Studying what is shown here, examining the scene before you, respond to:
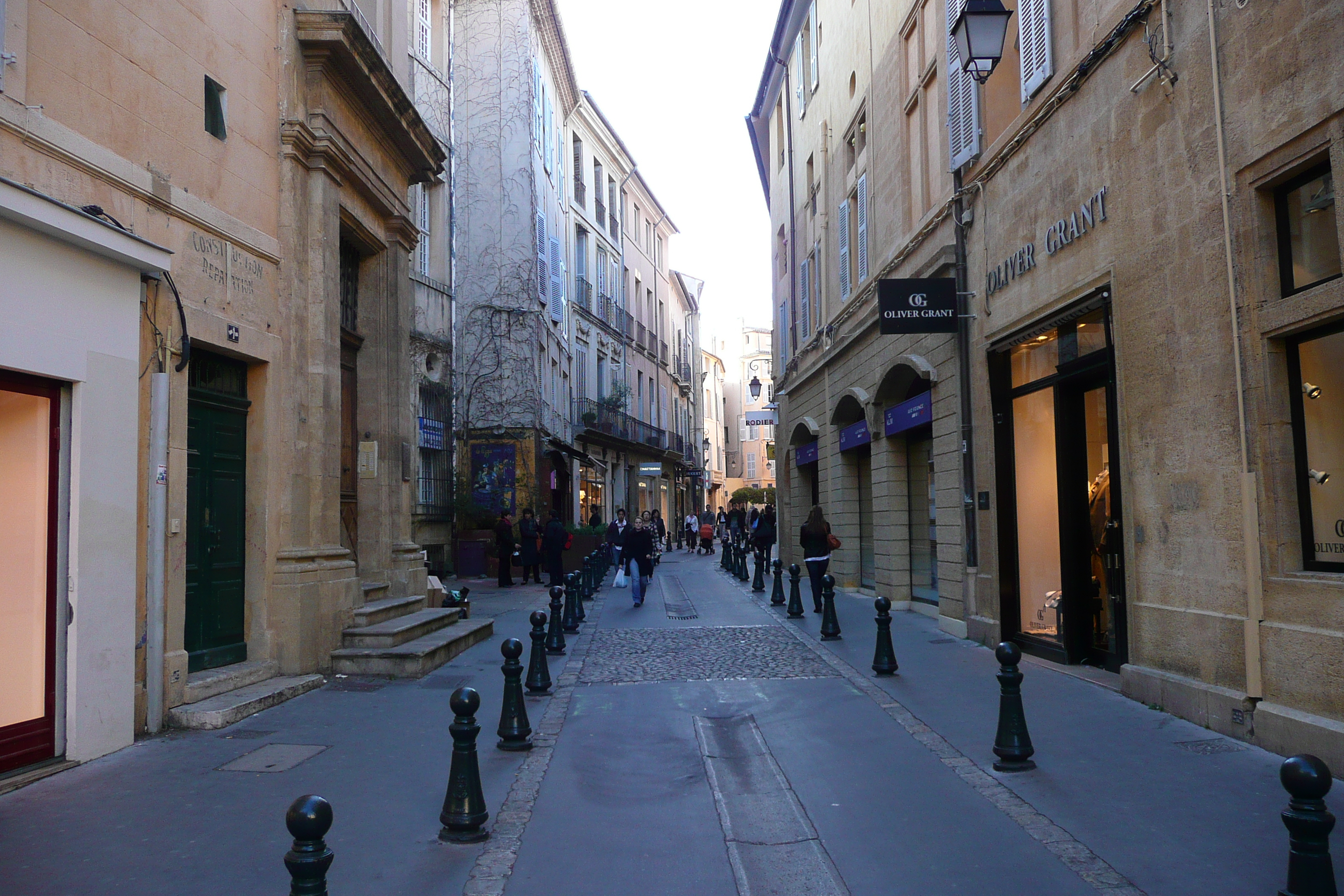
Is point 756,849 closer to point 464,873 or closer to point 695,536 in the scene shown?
point 464,873

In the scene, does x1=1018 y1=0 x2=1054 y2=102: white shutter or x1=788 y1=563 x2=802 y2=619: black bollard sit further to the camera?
x1=788 y1=563 x2=802 y2=619: black bollard

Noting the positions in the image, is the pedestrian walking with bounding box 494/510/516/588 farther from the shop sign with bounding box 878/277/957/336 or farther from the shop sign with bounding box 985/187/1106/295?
the shop sign with bounding box 985/187/1106/295

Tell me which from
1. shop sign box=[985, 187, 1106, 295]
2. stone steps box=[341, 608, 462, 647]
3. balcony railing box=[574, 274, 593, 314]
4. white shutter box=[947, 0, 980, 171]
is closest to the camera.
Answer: shop sign box=[985, 187, 1106, 295]

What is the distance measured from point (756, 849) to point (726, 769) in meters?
1.61

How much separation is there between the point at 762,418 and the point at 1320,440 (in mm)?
22244

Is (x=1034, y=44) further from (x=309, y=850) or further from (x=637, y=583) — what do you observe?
(x=637, y=583)

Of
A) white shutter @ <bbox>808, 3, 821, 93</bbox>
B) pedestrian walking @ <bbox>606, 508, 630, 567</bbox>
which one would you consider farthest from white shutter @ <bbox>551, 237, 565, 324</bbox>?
white shutter @ <bbox>808, 3, 821, 93</bbox>

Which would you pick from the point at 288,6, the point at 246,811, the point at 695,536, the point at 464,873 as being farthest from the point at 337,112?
the point at 695,536

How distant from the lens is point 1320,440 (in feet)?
Result: 20.6

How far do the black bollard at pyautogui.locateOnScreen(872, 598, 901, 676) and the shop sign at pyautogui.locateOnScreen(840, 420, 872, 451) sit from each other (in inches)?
291

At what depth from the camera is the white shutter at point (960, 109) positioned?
1191 centimetres

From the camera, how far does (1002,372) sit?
1141 cm

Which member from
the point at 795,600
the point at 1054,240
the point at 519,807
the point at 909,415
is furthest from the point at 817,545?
the point at 519,807

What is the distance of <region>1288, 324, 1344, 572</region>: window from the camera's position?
20.0 ft
